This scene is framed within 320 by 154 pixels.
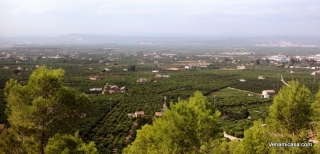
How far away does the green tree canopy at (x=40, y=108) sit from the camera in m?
6.82

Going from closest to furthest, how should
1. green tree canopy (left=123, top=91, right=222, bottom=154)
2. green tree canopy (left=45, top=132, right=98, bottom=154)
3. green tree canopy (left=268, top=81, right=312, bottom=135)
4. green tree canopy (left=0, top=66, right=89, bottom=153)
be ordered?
1. green tree canopy (left=0, top=66, right=89, bottom=153)
2. green tree canopy (left=45, top=132, right=98, bottom=154)
3. green tree canopy (left=123, top=91, right=222, bottom=154)
4. green tree canopy (left=268, top=81, right=312, bottom=135)

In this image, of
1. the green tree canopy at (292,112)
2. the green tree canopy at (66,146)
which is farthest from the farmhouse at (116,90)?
the green tree canopy at (292,112)

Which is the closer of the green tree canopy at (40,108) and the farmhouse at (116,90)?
the green tree canopy at (40,108)

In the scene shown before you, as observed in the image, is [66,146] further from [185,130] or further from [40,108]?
[185,130]

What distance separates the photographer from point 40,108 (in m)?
6.77

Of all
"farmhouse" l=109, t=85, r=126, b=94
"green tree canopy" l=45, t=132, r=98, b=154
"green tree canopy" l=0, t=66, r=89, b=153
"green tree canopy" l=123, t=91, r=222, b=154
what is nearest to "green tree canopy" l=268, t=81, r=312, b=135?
"green tree canopy" l=123, t=91, r=222, b=154

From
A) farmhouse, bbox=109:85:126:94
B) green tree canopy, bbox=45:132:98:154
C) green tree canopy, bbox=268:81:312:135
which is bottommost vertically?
farmhouse, bbox=109:85:126:94

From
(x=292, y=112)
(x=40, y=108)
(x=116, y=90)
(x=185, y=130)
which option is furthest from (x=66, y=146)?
(x=116, y=90)

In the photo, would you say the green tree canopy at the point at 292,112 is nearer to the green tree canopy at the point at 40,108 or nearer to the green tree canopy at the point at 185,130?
the green tree canopy at the point at 185,130

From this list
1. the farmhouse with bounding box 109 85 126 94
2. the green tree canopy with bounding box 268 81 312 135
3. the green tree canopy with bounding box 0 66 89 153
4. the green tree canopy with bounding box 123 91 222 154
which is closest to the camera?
the green tree canopy with bounding box 0 66 89 153

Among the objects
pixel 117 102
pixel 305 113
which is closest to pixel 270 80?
pixel 117 102

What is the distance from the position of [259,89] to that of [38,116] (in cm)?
4442

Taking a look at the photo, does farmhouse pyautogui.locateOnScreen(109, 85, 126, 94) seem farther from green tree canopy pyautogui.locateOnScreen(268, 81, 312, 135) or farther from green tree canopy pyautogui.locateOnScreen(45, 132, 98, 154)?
green tree canopy pyautogui.locateOnScreen(268, 81, 312, 135)

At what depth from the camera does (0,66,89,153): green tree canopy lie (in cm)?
682
